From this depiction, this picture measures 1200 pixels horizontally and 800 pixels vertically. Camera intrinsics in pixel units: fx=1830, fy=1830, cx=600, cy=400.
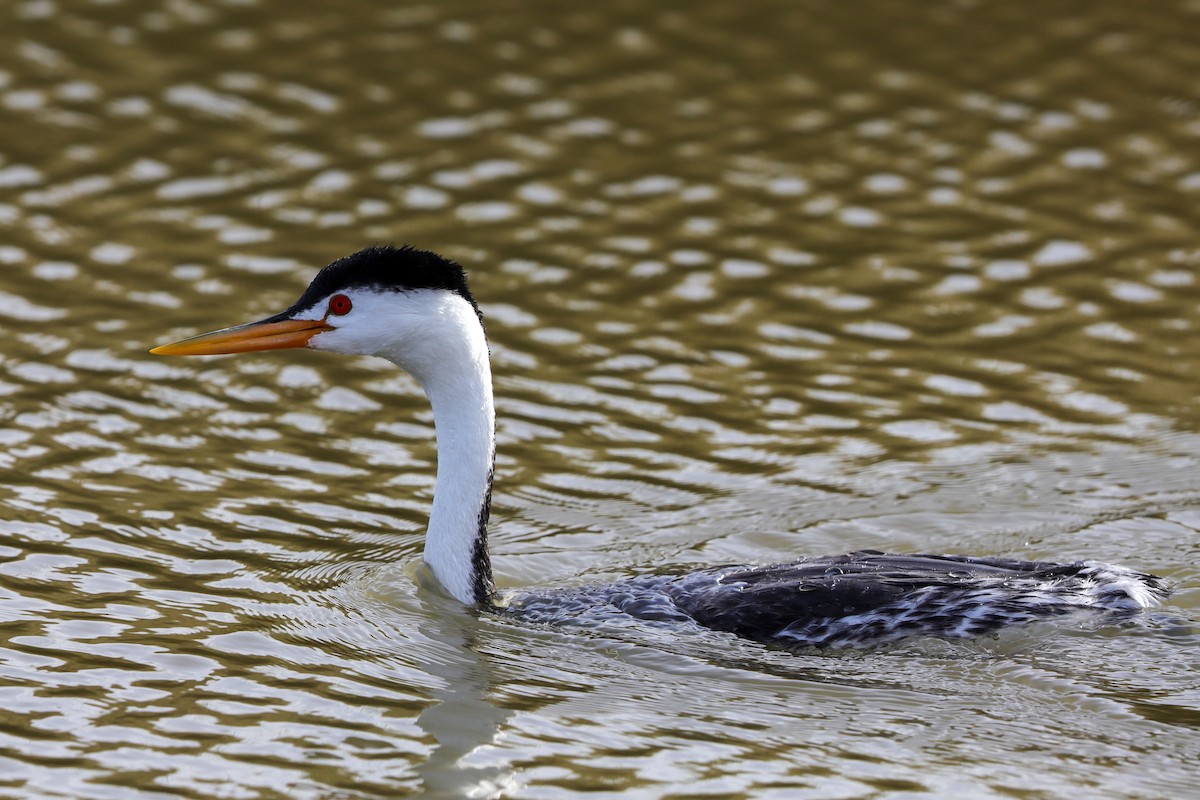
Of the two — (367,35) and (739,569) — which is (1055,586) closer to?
(739,569)

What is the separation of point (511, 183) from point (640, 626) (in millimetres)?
6381

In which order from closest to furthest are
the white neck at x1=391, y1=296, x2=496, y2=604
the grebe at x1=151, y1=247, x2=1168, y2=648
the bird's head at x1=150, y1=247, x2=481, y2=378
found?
the grebe at x1=151, y1=247, x2=1168, y2=648
the bird's head at x1=150, y1=247, x2=481, y2=378
the white neck at x1=391, y1=296, x2=496, y2=604

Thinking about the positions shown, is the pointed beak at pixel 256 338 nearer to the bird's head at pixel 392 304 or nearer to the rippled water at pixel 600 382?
the bird's head at pixel 392 304

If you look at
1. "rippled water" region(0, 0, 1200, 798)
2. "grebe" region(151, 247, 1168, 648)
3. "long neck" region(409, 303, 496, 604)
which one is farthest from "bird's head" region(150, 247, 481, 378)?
"rippled water" region(0, 0, 1200, 798)

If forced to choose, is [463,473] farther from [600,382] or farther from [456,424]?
[600,382]

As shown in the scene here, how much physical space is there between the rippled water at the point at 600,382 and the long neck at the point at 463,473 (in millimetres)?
245

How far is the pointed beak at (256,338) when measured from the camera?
29.4ft

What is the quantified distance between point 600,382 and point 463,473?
2.72 m

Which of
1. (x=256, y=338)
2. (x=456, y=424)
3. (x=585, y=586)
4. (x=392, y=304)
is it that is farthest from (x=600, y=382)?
(x=256, y=338)

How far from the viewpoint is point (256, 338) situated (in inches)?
354

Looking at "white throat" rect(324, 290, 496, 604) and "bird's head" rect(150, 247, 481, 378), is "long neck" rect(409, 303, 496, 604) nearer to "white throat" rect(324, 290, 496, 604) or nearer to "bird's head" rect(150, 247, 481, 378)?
"white throat" rect(324, 290, 496, 604)

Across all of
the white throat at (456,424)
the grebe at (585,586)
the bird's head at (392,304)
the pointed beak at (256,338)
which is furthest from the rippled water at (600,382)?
the bird's head at (392,304)

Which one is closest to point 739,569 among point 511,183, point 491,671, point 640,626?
point 640,626

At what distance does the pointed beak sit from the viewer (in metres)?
8.96
